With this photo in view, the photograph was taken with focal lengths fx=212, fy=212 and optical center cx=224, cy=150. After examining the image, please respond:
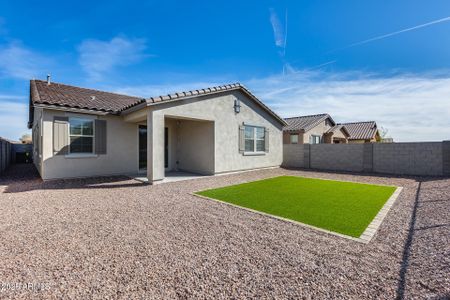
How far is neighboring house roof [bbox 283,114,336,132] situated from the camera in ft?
72.8

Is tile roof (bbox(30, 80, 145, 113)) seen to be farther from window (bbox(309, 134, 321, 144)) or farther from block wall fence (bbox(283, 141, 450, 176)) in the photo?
window (bbox(309, 134, 321, 144))

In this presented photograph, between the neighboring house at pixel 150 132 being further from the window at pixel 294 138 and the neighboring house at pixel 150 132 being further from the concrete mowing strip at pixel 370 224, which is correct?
the window at pixel 294 138

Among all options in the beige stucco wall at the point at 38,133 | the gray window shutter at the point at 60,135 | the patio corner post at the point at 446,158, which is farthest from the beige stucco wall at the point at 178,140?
the patio corner post at the point at 446,158

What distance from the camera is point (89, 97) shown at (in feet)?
38.3

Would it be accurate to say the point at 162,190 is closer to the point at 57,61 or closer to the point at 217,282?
the point at 217,282

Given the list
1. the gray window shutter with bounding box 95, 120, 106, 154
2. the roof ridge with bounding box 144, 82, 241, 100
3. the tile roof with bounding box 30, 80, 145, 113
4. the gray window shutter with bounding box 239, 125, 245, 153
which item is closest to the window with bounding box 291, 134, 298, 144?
the gray window shutter with bounding box 239, 125, 245, 153

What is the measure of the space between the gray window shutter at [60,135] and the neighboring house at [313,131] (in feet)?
58.3

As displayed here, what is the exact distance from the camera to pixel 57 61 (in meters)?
12.1

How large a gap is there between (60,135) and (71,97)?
2.41m

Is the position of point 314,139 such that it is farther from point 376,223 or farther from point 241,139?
point 376,223

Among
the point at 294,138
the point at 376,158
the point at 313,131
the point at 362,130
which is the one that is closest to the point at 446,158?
the point at 376,158

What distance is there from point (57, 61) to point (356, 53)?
1784cm

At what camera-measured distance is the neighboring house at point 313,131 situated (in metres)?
21.8

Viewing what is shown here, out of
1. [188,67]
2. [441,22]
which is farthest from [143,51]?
[441,22]
